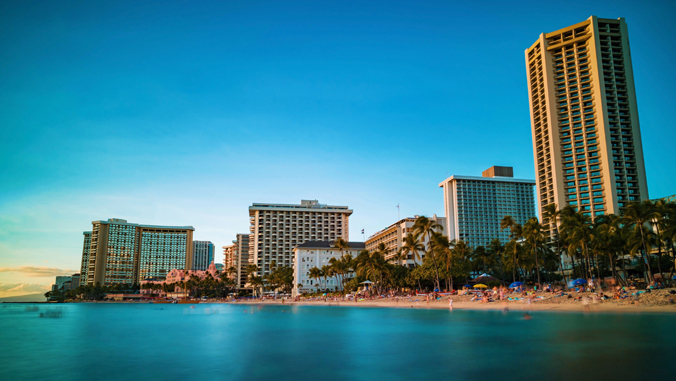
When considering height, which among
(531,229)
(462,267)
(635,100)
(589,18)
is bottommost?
(462,267)

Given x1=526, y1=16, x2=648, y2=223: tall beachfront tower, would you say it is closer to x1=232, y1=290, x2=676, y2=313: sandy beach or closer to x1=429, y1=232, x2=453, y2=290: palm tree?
x1=429, y1=232, x2=453, y2=290: palm tree

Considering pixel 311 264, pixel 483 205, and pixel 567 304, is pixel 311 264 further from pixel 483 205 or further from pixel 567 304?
pixel 567 304

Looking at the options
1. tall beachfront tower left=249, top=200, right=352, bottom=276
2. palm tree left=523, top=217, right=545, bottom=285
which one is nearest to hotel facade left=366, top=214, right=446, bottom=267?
tall beachfront tower left=249, top=200, right=352, bottom=276

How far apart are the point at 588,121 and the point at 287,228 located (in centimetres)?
10516

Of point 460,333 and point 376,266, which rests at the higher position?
point 376,266

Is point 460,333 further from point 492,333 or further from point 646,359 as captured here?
point 646,359

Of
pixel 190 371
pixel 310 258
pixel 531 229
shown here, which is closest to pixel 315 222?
pixel 310 258

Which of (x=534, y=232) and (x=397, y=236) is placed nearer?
(x=534, y=232)

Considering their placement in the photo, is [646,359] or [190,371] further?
[190,371]

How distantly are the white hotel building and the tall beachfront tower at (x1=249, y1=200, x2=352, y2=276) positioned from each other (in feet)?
111

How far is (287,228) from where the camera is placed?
16700 centimetres

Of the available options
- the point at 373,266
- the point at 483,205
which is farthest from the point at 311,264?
the point at 483,205

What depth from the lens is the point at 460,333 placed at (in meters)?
29.7

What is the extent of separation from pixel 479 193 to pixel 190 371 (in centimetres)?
15287
